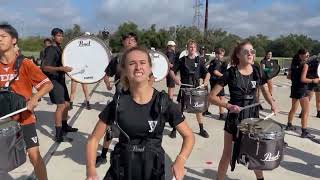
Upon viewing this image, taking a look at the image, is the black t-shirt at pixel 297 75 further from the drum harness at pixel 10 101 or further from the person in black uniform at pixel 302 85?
the drum harness at pixel 10 101

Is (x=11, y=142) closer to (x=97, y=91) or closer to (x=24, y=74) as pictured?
(x=24, y=74)

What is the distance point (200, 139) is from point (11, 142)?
4.29 metres

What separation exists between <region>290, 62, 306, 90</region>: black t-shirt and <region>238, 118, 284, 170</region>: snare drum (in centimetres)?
389

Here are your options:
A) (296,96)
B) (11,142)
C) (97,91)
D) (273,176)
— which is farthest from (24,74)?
(97,91)

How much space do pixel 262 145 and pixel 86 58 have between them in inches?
127

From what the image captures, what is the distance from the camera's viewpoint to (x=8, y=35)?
392 centimetres

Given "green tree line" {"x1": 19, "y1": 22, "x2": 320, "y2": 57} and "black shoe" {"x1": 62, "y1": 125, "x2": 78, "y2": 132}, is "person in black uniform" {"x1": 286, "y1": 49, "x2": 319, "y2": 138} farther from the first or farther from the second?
"green tree line" {"x1": 19, "y1": 22, "x2": 320, "y2": 57}

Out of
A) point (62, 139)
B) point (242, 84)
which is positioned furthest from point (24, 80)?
point (62, 139)

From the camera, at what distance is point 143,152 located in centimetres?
278

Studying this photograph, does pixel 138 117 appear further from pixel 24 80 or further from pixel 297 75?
pixel 297 75

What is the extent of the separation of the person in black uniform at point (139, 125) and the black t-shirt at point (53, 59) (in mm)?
4169

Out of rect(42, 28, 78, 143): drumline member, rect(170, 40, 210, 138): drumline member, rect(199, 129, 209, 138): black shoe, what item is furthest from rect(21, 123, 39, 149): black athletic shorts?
rect(170, 40, 210, 138): drumline member

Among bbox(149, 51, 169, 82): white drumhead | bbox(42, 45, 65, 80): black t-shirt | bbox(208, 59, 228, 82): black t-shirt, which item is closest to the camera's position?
bbox(42, 45, 65, 80): black t-shirt

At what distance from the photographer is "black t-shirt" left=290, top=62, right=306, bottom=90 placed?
7708 mm
